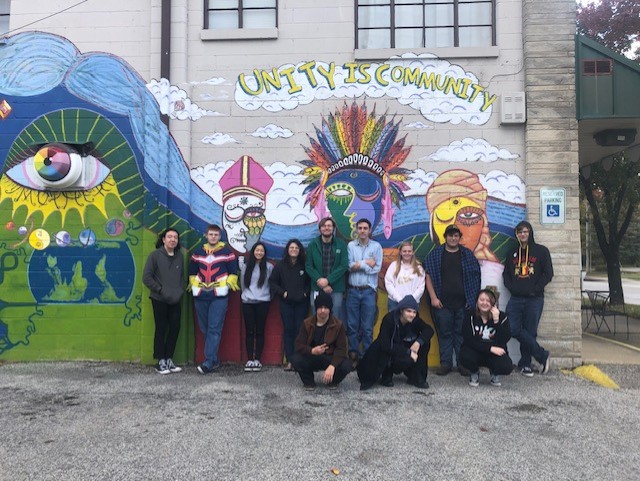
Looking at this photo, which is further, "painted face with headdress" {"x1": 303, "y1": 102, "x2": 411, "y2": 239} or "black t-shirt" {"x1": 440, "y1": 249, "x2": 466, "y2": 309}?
"painted face with headdress" {"x1": 303, "y1": 102, "x2": 411, "y2": 239}

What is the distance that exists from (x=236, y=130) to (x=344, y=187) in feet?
5.47

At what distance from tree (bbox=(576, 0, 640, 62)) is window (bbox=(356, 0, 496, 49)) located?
25.0ft

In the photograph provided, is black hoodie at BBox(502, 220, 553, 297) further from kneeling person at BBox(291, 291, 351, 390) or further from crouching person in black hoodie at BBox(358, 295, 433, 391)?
kneeling person at BBox(291, 291, 351, 390)

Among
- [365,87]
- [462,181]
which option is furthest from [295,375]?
[365,87]

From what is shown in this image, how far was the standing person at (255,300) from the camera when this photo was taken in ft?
20.7

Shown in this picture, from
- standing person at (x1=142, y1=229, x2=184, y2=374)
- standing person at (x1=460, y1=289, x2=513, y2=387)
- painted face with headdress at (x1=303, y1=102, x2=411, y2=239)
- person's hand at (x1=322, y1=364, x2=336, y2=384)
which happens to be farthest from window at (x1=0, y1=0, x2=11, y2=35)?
standing person at (x1=460, y1=289, x2=513, y2=387)

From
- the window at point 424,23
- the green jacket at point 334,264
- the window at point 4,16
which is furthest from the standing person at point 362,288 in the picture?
the window at point 4,16

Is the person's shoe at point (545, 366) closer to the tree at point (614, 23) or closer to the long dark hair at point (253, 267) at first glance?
the long dark hair at point (253, 267)

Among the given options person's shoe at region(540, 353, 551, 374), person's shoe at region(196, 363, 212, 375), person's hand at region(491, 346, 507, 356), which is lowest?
person's shoe at region(196, 363, 212, 375)

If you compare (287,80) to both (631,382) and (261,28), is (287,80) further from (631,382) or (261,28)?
(631,382)

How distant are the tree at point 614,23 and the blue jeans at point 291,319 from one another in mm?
11140

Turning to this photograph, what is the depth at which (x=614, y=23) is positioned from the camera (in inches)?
480

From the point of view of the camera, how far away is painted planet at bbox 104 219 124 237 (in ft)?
22.2

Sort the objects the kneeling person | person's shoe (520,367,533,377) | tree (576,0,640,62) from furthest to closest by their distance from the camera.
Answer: tree (576,0,640,62)
person's shoe (520,367,533,377)
the kneeling person
